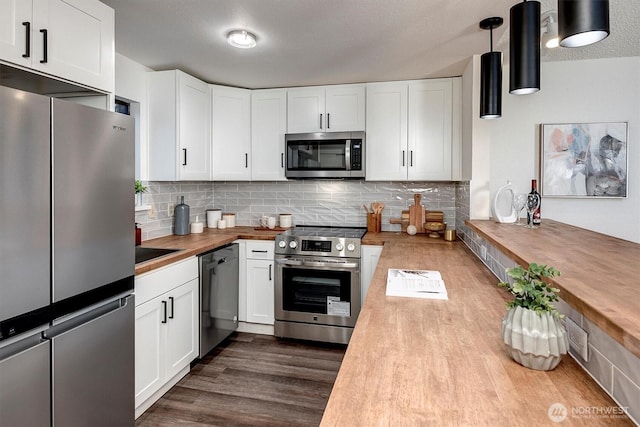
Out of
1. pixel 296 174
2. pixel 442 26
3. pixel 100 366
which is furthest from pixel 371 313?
pixel 296 174

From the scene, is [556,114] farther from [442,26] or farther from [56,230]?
[56,230]

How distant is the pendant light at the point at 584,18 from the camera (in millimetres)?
980

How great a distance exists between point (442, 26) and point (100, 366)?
2578mm

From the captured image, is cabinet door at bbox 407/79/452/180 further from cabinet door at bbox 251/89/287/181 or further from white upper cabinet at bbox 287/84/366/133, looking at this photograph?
cabinet door at bbox 251/89/287/181

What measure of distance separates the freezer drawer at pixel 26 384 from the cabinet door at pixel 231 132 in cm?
224

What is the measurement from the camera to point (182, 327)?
96.3 inches

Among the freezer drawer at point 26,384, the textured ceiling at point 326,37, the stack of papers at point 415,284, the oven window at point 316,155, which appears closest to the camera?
the freezer drawer at point 26,384

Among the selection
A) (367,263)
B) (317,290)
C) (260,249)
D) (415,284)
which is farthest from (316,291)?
(415,284)

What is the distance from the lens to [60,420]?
141 centimetres

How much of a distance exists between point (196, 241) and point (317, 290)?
1109mm

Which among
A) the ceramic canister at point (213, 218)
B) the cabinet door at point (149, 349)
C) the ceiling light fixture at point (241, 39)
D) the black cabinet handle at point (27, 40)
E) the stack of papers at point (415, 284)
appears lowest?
the cabinet door at point (149, 349)

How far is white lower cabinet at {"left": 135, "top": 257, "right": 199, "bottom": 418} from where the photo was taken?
6.66 feet

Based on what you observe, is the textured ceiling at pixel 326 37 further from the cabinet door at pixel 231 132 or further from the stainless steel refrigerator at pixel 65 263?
the stainless steel refrigerator at pixel 65 263

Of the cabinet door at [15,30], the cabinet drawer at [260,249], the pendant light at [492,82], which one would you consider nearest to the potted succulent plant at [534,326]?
the pendant light at [492,82]
